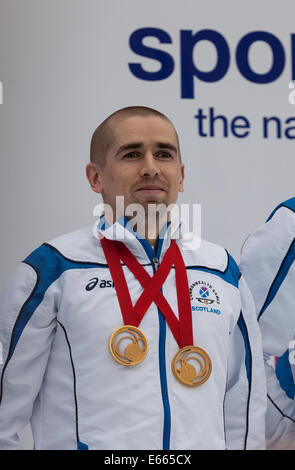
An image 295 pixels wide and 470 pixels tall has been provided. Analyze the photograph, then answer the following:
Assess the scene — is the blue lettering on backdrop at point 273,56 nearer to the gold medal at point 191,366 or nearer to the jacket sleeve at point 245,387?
the jacket sleeve at point 245,387

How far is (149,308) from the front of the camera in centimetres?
192

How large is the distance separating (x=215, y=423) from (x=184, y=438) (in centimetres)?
12

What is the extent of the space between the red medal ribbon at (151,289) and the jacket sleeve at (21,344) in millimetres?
198

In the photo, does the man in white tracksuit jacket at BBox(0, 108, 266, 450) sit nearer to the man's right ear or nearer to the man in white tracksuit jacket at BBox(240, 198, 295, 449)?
the man's right ear

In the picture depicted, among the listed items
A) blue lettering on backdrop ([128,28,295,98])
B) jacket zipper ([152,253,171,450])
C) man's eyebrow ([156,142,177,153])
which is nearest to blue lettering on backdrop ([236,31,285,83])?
blue lettering on backdrop ([128,28,295,98])

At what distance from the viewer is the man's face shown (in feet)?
6.66

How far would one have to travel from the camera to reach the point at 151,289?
6.34ft

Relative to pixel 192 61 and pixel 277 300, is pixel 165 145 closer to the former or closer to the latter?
pixel 277 300

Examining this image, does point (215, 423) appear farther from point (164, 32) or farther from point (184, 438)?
point (164, 32)

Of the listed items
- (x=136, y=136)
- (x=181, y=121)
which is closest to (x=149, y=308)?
(x=136, y=136)

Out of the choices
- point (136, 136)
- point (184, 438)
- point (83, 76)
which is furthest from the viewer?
point (83, 76)

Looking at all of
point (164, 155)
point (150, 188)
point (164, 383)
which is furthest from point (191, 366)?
point (164, 155)

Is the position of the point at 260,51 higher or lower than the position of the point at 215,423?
higher

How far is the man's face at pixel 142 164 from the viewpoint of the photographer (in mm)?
2029
